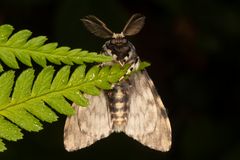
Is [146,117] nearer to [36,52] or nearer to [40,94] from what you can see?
[40,94]

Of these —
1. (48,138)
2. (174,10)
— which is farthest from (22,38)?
(174,10)

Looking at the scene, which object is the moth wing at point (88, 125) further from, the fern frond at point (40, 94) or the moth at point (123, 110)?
the fern frond at point (40, 94)

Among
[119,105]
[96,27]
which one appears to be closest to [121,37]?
[96,27]

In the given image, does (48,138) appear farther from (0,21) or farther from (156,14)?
(156,14)

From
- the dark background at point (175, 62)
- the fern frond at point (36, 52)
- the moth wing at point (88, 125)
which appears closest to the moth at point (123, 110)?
the moth wing at point (88, 125)

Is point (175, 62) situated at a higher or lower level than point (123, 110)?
lower

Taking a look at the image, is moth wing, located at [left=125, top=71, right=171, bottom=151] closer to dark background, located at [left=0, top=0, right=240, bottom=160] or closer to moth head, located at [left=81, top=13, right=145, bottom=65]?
moth head, located at [left=81, top=13, right=145, bottom=65]
